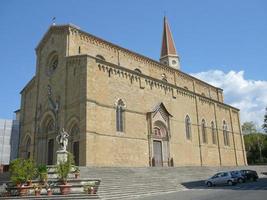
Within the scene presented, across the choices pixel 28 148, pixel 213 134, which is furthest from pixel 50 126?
pixel 213 134

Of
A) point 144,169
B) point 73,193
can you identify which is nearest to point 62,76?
point 144,169

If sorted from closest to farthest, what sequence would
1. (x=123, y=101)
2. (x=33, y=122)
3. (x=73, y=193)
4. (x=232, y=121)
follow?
(x=73, y=193)
(x=123, y=101)
(x=33, y=122)
(x=232, y=121)

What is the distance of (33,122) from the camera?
98.8ft

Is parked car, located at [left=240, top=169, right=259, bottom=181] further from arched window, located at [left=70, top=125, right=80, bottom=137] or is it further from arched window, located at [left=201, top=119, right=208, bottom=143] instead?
arched window, located at [left=70, top=125, right=80, bottom=137]

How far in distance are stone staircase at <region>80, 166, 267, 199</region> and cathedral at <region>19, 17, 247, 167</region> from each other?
2886mm

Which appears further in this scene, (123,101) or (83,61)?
(123,101)

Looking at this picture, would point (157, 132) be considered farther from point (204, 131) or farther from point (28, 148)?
point (28, 148)

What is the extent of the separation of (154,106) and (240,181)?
436 inches

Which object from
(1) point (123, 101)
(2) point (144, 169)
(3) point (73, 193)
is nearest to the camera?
(3) point (73, 193)

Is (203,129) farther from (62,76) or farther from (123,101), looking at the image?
(62,76)

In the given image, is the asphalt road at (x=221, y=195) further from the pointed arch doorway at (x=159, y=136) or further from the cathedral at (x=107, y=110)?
the pointed arch doorway at (x=159, y=136)

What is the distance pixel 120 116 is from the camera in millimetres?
26516

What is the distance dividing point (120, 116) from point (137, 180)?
319 inches

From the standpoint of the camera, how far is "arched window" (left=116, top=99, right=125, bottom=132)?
26.0 meters
